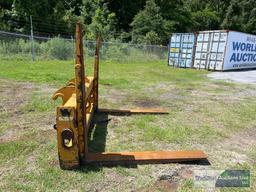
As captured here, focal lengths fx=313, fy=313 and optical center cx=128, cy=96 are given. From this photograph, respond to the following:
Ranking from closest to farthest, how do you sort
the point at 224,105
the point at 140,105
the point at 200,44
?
the point at 140,105, the point at 224,105, the point at 200,44

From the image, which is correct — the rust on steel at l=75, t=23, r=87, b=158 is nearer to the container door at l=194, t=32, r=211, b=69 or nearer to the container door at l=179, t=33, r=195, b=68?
the container door at l=194, t=32, r=211, b=69

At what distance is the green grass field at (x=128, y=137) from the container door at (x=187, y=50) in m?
9.98

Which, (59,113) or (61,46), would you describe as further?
(61,46)

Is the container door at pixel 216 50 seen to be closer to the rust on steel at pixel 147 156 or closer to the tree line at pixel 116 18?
the tree line at pixel 116 18

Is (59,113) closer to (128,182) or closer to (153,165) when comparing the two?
(128,182)

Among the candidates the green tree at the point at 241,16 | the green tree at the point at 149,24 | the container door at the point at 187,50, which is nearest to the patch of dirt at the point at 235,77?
the container door at the point at 187,50

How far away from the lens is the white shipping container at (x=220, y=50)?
16.9m

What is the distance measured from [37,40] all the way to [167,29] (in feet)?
59.8

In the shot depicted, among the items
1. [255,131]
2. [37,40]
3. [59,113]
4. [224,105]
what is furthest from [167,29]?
[59,113]

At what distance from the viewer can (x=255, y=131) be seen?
541 centimetres

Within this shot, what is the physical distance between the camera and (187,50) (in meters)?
18.6

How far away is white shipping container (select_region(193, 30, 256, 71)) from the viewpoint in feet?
55.5

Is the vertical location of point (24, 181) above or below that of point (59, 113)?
below

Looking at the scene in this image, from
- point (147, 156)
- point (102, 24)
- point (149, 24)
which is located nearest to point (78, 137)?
point (147, 156)
